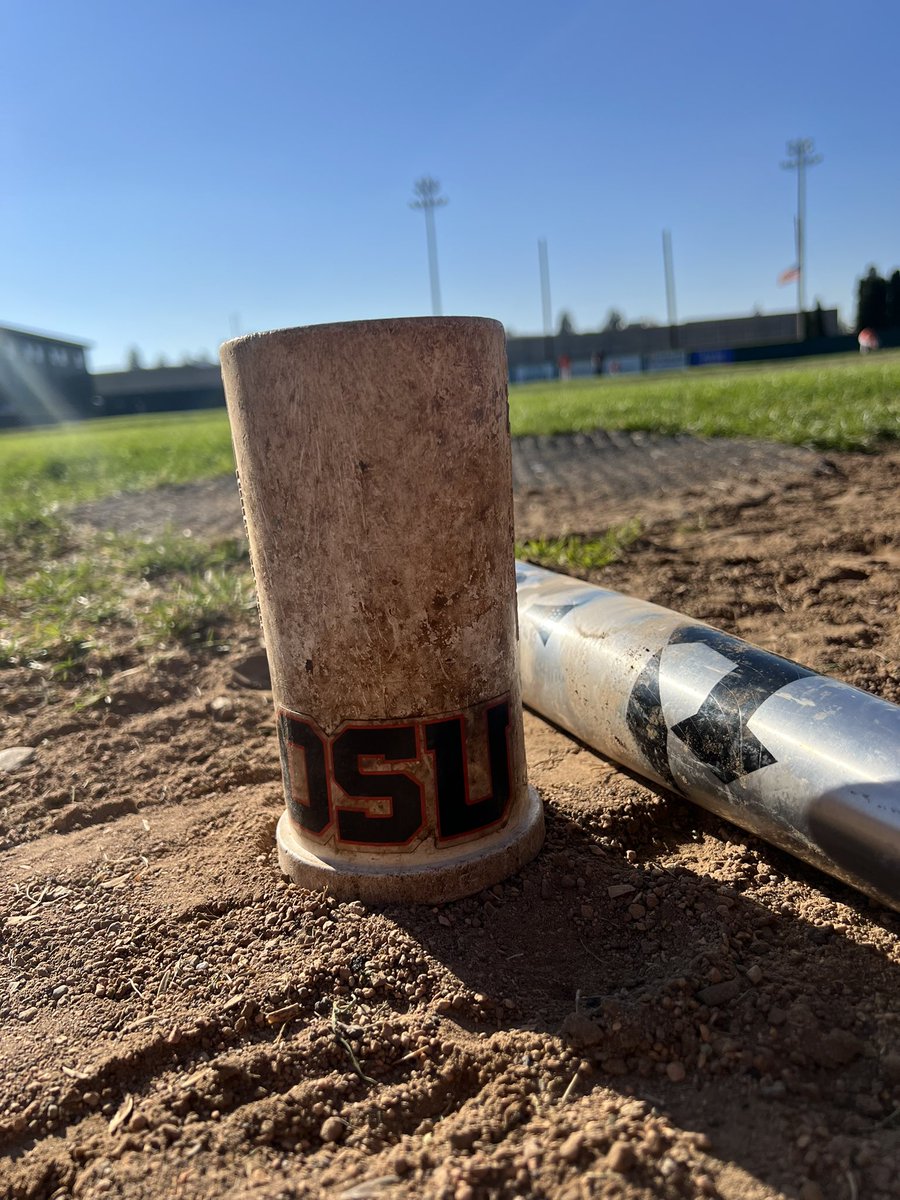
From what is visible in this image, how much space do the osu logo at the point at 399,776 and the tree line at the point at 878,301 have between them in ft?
170

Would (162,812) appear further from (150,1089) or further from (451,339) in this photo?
(451,339)

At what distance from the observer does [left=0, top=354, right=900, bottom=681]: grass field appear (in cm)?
461

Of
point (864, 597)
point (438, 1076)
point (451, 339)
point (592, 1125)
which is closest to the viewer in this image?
point (592, 1125)

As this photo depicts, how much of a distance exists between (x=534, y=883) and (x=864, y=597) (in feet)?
8.00

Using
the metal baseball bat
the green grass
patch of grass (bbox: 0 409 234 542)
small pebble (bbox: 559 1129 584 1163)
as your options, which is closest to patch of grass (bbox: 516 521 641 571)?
the metal baseball bat

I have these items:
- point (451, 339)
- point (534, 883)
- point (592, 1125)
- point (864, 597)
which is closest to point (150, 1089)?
point (592, 1125)

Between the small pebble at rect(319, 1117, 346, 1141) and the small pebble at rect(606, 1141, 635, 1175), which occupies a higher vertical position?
the small pebble at rect(606, 1141, 635, 1175)

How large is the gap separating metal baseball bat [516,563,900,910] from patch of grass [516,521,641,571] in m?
1.90

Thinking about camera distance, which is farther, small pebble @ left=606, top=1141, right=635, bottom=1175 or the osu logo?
the osu logo

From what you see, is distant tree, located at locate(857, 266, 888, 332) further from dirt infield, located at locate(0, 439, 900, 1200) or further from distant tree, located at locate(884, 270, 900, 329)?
dirt infield, located at locate(0, 439, 900, 1200)

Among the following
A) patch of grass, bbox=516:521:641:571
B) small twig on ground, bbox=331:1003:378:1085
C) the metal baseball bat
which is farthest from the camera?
patch of grass, bbox=516:521:641:571

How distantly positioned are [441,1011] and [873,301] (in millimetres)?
55467

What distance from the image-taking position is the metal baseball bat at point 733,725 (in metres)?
2.02

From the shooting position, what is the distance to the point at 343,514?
7.02 ft
